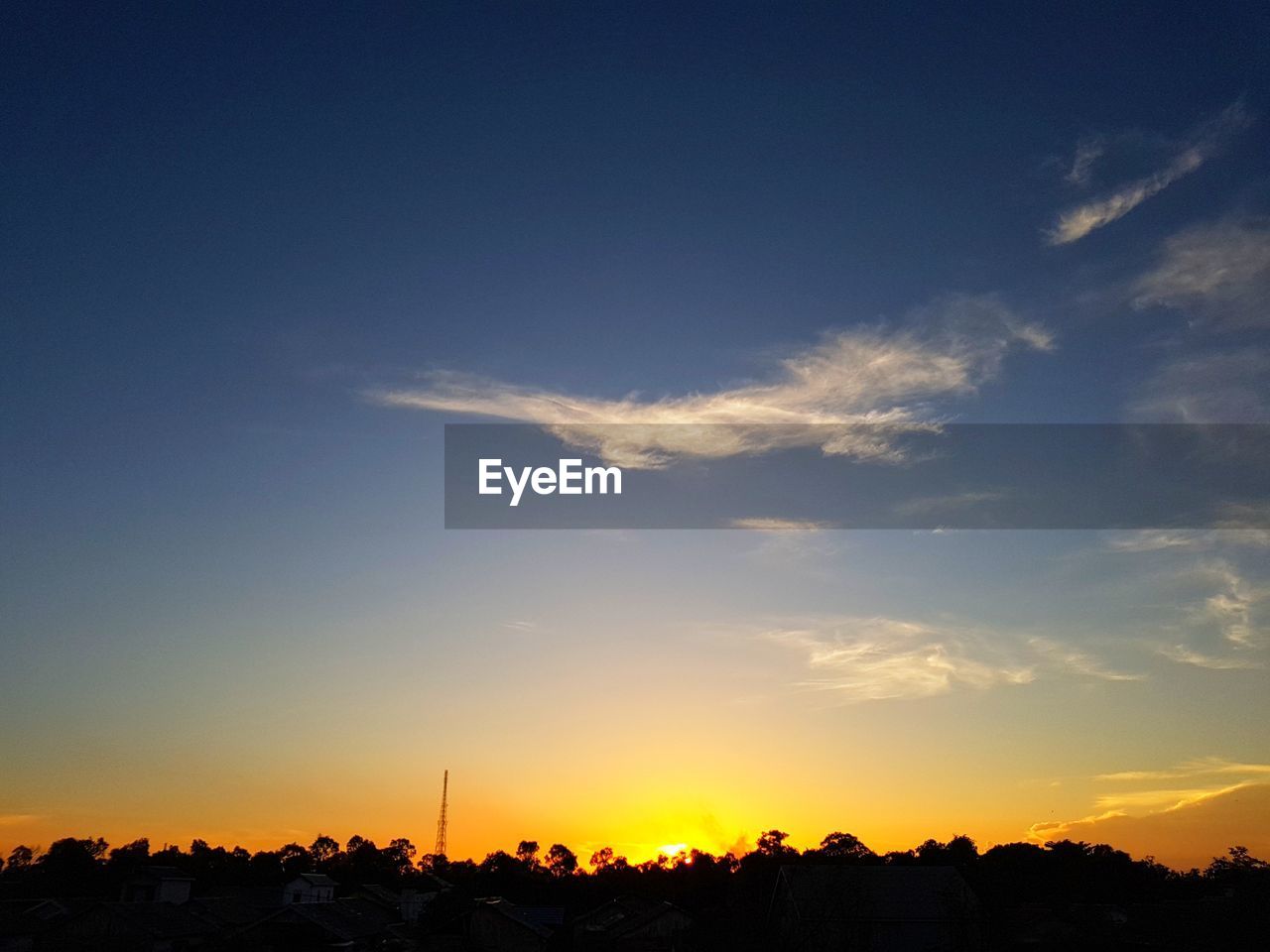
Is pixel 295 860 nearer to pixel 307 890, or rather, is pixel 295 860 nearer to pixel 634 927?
pixel 307 890

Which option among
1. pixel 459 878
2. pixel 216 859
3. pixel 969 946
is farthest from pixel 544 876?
pixel 969 946

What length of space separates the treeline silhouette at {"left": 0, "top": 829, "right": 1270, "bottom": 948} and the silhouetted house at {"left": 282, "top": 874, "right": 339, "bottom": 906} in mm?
10219

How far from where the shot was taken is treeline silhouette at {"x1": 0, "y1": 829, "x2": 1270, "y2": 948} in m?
62.6

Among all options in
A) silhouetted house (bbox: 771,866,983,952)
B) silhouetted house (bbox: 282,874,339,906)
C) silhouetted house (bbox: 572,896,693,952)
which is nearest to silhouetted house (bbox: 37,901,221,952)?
silhouetted house (bbox: 572,896,693,952)

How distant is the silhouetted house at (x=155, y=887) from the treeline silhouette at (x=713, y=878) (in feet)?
7.47

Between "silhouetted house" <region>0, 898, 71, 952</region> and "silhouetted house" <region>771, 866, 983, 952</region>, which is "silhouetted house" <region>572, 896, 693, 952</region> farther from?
"silhouetted house" <region>0, 898, 71, 952</region>

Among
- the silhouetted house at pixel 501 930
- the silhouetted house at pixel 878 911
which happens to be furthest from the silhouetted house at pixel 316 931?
the silhouetted house at pixel 878 911

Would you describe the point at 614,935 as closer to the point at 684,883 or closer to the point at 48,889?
the point at 684,883

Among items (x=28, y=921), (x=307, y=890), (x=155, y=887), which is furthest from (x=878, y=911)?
(x=155, y=887)

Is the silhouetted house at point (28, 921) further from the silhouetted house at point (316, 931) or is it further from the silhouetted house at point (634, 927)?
the silhouetted house at point (634, 927)

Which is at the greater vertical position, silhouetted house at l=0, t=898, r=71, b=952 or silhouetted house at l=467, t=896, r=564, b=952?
silhouetted house at l=0, t=898, r=71, b=952

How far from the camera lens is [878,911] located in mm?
62375

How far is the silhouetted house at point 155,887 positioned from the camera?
8531 centimetres

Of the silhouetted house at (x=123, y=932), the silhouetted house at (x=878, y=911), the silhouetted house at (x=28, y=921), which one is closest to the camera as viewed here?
the silhouetted house at (x=878, y=911)
